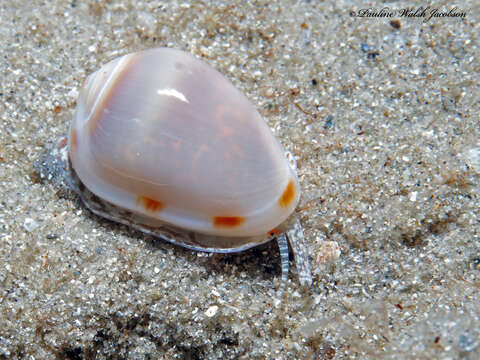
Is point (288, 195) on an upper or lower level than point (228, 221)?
upper

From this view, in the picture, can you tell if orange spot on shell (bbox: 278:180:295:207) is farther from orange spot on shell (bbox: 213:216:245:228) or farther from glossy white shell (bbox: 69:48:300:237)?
orange spot on shell (bbox: 213:216:245:228)

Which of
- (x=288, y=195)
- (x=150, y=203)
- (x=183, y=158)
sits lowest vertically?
(x=150, y=203)

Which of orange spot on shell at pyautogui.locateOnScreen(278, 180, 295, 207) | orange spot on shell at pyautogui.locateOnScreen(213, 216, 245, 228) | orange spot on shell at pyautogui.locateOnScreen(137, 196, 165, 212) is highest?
orange spot on shell at pyautogui.locateOnScreen(278, 180, 295, 207)

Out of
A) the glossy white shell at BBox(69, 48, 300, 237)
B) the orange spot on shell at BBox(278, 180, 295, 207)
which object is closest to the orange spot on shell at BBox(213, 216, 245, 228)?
the glossy white shell at BBox(69, 48, 300, 237)

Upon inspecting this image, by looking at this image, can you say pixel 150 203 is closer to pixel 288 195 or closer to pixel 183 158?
pixel 183 158

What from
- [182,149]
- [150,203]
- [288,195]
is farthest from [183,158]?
[288,195]

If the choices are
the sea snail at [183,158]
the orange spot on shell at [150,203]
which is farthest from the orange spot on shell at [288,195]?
the orange spot on shell at [150,203]

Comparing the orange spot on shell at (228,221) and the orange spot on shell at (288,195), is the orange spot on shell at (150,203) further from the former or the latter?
the orange spot on shell at (288,195)
